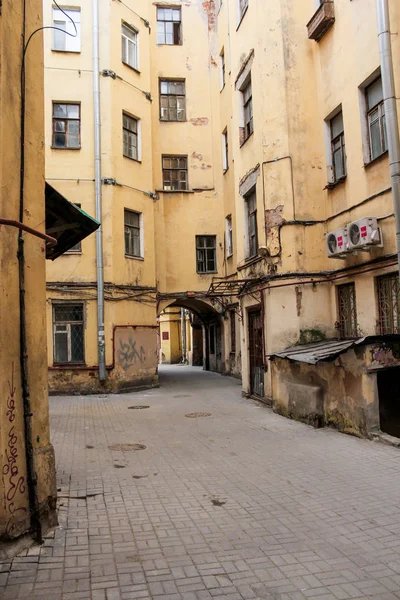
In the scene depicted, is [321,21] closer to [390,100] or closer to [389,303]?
[390,100]

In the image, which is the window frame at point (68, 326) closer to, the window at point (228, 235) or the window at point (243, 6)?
the window at point (228, 235)

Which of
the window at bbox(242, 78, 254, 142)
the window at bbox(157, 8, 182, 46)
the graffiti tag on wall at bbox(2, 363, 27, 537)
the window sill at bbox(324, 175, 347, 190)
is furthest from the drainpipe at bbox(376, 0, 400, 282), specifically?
the window at bbox(157, 8, 182, 46)

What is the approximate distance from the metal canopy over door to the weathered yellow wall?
8987mm

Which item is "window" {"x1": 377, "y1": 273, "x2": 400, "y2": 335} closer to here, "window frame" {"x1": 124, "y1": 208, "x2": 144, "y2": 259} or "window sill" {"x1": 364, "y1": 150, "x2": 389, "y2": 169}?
"window sill" {"x1": 364, "y1": 150, "x2": 389, "y2": 169}

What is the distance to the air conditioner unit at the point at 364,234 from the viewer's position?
9.19m

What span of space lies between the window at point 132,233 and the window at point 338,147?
855 centimetres

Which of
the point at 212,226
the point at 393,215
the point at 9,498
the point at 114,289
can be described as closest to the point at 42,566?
the point at 9,498

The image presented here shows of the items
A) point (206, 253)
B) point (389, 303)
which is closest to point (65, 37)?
point (206, 253)

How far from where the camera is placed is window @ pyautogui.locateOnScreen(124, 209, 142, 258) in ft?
59.4

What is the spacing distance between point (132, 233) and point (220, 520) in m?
14.3

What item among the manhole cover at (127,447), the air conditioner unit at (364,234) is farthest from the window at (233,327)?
the manhole cover at (127,447)

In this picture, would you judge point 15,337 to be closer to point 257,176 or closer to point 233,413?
point 233,413

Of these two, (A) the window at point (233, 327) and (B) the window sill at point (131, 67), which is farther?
(A) the window at point (233, 327)

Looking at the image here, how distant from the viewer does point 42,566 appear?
4.10m
